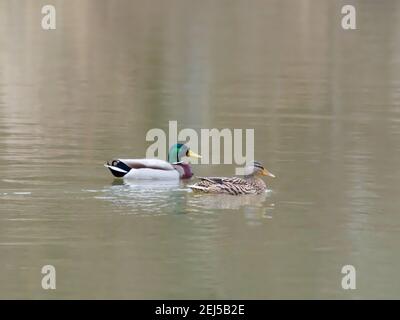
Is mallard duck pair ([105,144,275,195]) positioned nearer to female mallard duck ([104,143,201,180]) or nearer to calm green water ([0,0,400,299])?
female mallard duck ([104,143,201,180])

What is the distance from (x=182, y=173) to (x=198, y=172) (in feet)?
1.97

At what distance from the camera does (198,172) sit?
57.4ft

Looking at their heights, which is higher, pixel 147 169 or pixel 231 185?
pixel 147 169

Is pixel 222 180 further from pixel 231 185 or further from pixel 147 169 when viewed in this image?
pixel 147 169

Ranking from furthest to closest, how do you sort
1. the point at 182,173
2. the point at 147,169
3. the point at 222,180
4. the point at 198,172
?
the point at 198,172 → the point at 182,173 → the point at 147,169 → the point at 222,180

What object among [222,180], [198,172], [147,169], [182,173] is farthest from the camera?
[198,172]

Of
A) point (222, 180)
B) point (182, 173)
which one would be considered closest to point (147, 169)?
point (182, 173)

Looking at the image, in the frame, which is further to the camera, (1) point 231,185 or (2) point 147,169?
(2) point 147,169

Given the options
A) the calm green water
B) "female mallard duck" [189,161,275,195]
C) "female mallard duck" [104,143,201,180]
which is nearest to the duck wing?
"female mallard duck" [189,161,275,195]

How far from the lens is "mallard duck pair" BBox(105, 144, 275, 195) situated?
15688 millimetres

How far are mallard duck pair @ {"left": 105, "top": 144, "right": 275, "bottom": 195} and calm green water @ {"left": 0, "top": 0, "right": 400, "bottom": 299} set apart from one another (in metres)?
0.18

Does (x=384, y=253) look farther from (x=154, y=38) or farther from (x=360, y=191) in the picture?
(x=154, y=38)
